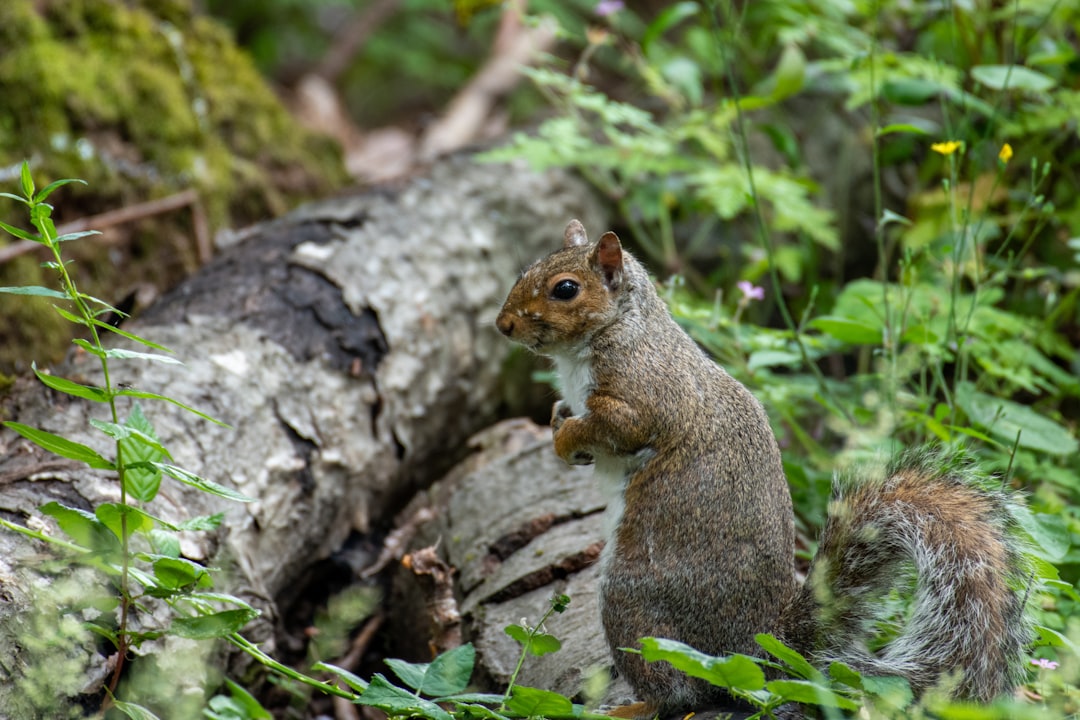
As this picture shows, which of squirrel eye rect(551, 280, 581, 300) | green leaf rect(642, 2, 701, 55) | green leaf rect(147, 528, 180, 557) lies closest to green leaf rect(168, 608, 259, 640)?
green leaf rect(147, 528, 180, 557)

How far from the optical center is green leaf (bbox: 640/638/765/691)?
1.77 m

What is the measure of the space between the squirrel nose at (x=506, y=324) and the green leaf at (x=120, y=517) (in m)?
1.20

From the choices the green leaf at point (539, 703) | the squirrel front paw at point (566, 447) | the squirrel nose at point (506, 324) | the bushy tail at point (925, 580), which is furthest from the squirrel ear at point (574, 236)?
the green leaf at point (539, 703)

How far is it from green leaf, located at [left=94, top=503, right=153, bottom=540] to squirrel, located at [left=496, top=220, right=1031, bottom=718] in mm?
1071

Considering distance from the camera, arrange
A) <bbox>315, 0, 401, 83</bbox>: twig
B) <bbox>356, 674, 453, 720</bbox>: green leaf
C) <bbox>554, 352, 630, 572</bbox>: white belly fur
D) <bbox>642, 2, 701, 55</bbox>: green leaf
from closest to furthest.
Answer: <bbox>356, 674, 453, 720</bbox>: green leaf < <bbox>554, 352, 630, 572</bbox>: white belly fur < <bbox>642, 2, 701, 55</bbox>: green leaf < <bbox>315, 0, 401, 83</bbox>: twig

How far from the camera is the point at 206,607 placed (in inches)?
82.4

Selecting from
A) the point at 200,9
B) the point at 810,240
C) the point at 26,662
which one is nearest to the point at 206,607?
the point at 26,662

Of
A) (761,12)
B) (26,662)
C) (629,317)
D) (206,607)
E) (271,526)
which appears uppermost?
Answer: (761,12)

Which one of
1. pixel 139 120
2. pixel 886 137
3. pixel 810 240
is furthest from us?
pixel 886 137

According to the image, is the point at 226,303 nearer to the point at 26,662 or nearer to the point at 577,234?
the point at 577,234

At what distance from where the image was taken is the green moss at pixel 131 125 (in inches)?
161

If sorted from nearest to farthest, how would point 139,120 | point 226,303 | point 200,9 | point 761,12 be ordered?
point 226,303 < point 139,120 < point 761,12 < point 200,9

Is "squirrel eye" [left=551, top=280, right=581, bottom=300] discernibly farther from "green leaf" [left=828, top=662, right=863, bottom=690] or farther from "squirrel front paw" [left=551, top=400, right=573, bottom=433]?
"green leaf" [left=828, top=662, right=863, bottom=690]

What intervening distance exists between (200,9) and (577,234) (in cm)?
604
